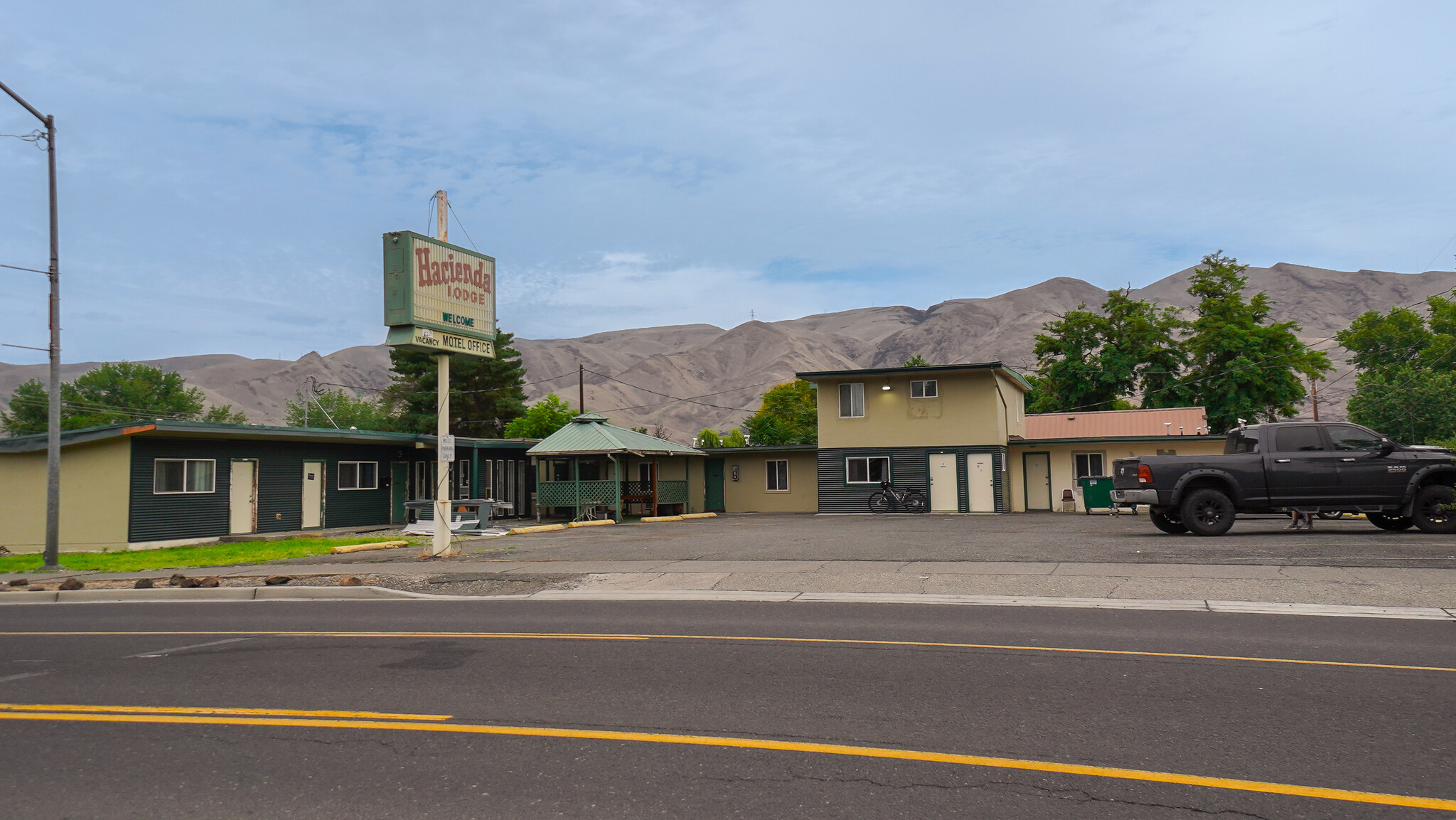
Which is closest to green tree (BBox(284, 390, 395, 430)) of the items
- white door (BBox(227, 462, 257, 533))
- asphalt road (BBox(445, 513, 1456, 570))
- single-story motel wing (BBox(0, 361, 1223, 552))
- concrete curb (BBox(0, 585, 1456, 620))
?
single-story motel wing (BBox(0, 361, 1223, 552))

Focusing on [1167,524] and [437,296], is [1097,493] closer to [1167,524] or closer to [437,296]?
[1167,524]

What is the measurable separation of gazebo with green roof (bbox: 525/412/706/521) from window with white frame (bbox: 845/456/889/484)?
6190 mm

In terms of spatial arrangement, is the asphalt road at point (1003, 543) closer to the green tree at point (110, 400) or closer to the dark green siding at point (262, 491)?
the dark green siding at point (262, 491)

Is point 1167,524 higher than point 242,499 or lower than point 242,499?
lower

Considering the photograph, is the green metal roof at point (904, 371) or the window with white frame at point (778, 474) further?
the window with white frame at point (778, 474)

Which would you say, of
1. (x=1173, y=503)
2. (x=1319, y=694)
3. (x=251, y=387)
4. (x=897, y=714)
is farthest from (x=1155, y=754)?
(x=251, y=387)

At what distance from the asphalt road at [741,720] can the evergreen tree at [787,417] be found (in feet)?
211

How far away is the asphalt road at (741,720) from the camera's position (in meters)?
4.62

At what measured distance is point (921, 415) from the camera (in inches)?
1369

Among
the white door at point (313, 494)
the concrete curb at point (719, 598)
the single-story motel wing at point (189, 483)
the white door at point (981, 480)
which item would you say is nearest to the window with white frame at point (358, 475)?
the single-story motel wing at point (189, 483)

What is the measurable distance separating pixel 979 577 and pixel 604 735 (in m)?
9.08

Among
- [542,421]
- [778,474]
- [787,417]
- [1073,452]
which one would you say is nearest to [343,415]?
[787,417]

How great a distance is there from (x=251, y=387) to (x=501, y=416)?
5253 inches

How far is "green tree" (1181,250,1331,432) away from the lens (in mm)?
48562
